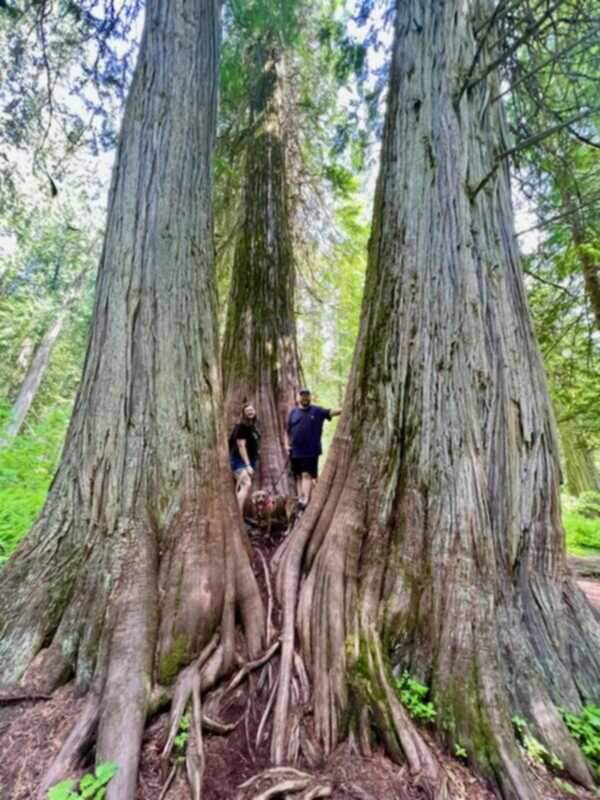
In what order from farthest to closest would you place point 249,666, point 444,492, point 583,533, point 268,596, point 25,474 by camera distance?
1. point 583,533
2. point 25,474
3. point 268,596
4. point 444,492
5. point 249,666

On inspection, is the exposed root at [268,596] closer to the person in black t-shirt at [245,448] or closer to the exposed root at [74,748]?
the exposed root at [74,748]

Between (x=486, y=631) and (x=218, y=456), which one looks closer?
(x=486, y=631)

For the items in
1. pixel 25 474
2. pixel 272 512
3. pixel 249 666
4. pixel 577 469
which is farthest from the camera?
pixel 577 469

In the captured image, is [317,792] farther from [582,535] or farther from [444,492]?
[582,535]

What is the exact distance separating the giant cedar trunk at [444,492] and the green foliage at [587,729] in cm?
7

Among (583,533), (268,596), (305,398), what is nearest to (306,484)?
(305,398)

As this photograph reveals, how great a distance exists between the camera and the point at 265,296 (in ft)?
19.9

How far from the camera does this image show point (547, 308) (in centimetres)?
740

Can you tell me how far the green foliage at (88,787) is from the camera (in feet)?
5.68

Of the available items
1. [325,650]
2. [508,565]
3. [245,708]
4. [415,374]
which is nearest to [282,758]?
[245,708]

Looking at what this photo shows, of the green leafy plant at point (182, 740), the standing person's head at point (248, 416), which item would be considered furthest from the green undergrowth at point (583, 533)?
the green leafy plant at point (182, 740)

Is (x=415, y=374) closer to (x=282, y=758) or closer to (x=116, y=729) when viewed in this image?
(x=282, y=758)

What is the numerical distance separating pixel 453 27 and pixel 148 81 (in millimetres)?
2631

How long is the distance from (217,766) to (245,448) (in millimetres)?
3109
